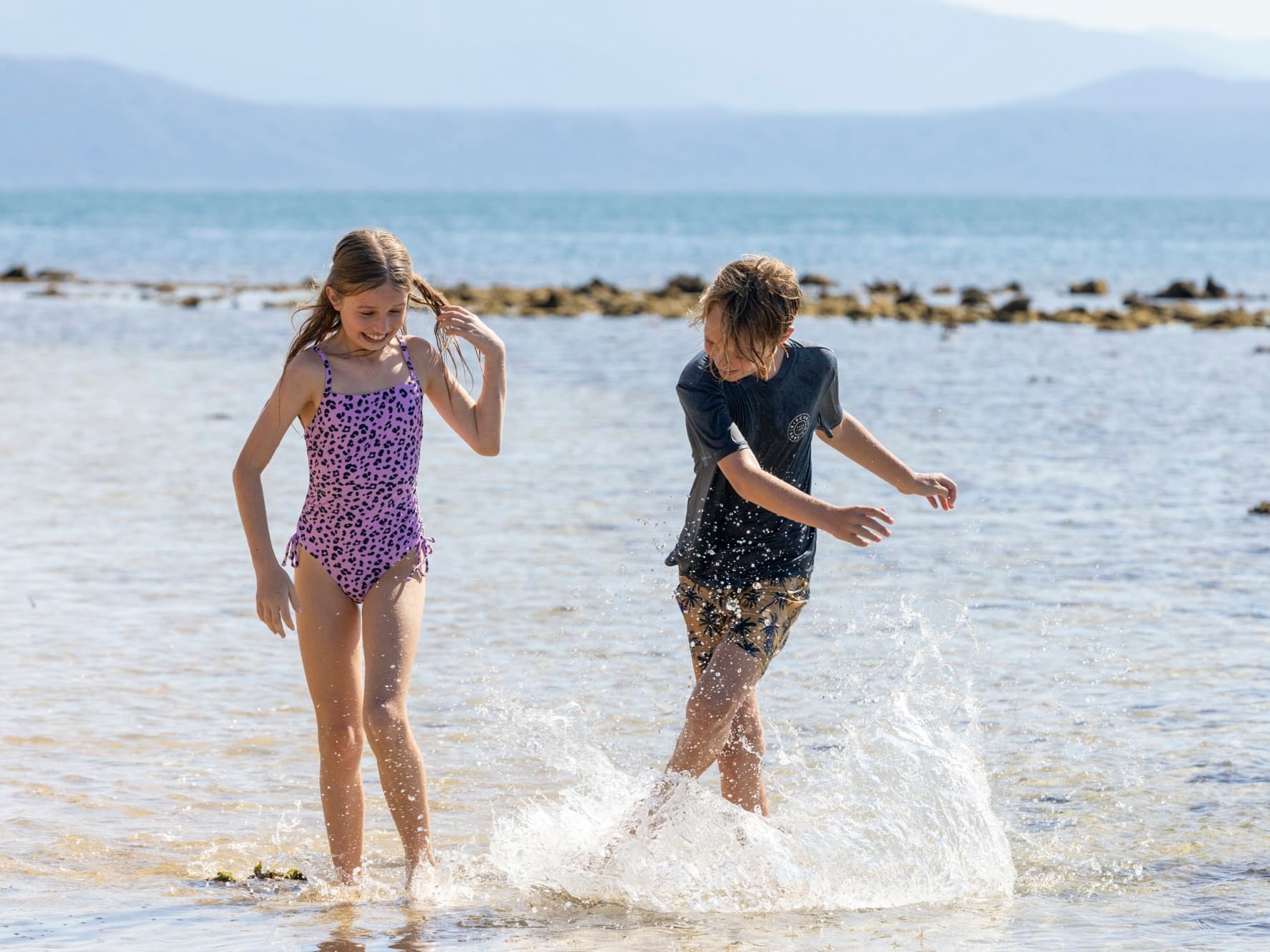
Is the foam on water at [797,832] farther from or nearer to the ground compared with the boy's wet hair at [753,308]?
nearer to the ground

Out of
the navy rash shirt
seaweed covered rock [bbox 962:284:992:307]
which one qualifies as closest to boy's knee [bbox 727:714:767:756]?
the navy rash shirt

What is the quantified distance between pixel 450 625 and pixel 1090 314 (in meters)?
25.2

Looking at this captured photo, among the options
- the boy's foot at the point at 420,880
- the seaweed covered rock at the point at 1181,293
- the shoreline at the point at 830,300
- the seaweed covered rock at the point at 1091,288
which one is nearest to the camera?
the boy's foot at the point at 420,880

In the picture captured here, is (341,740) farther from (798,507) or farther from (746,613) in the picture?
(798,507)

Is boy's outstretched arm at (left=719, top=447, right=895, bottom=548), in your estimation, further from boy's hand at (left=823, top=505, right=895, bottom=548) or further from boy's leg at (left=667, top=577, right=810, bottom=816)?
boy's leg at (left=667, top=577, right=810, bottom=816)

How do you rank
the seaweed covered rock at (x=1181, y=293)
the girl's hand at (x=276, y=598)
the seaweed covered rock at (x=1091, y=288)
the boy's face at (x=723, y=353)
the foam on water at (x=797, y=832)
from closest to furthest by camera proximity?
the girl's hand at (x=276, y=598)
the boy's face at (x=723, y=353)
the foam on water at (x=797, y=832)
the seaweed covered rock at (x=1181, y=293)
the seaweed covered rock at (x=1091, y=288)

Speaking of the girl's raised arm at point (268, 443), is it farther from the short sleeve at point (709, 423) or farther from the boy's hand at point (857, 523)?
the boy's hand at point (857, 523)

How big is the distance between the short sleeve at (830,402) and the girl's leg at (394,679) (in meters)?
1.28

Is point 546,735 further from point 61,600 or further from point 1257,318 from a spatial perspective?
point 1257,318

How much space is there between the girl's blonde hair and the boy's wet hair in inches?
32.2

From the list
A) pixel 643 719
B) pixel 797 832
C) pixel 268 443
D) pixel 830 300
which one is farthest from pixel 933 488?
pixel 830 300

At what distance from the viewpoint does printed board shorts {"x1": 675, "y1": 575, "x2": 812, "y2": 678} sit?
4867 mm

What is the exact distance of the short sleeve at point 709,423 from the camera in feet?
15.4

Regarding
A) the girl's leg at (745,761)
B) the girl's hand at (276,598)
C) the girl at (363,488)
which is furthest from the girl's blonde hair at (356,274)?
the girl's leg at (745,761)
